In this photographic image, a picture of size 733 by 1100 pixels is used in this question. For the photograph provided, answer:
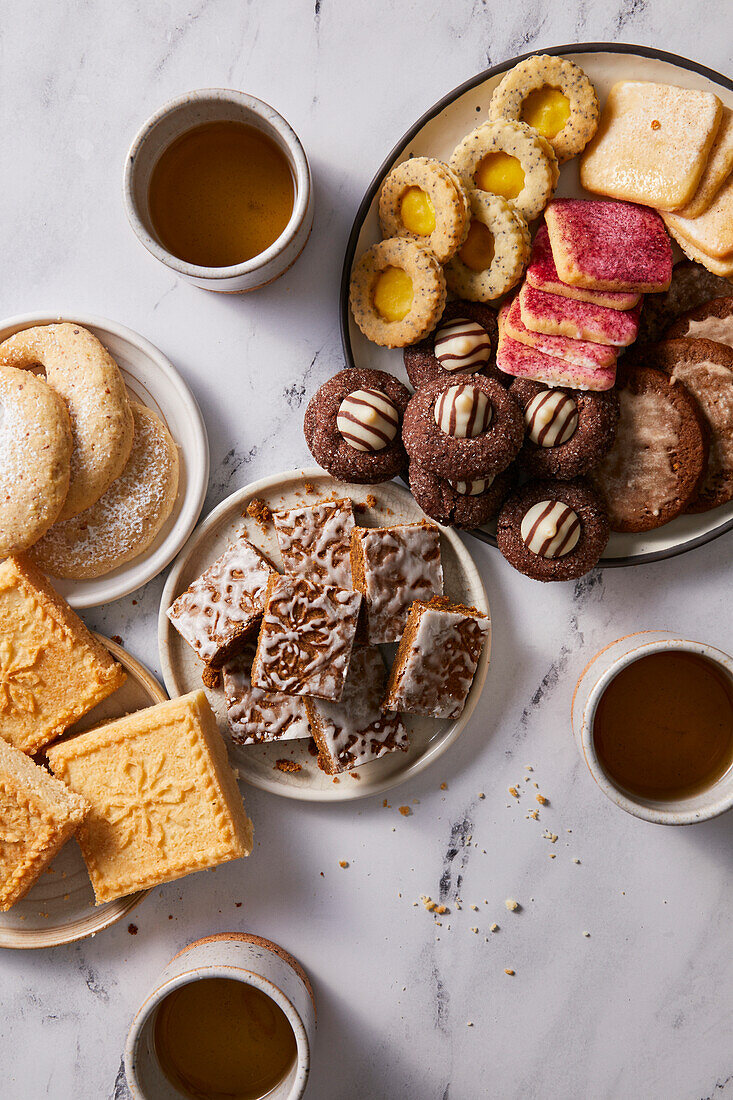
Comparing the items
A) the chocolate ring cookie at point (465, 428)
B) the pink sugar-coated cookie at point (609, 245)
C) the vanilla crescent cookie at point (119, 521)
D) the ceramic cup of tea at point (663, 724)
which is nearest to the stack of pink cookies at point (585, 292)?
the pink sugar-coated cookie at point (609, 245)

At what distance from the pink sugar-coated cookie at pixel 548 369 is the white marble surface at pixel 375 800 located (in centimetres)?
51

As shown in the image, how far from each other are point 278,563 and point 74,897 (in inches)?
43.4

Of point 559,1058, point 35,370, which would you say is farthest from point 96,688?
point 559,1058

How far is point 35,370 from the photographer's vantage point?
1893 millimetres

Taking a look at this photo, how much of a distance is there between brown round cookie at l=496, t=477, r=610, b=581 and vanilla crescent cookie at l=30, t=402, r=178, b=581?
3.00 ft

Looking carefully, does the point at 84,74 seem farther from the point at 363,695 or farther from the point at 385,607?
the point at 363,695

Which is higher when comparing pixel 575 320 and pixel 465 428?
pixel 575 320

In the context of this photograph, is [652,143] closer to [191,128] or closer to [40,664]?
[191,128]

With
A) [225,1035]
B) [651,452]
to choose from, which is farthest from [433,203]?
[225,1035]

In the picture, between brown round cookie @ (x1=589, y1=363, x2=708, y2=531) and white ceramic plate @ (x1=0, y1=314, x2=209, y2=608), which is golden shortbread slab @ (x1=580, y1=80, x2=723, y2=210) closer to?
brown round cookie @ (x1=589, y1=363, x2=708, y2=531)

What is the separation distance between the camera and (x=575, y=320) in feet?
5.47

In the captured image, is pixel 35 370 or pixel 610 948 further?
pixel 610 948

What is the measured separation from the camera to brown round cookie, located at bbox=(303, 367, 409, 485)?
5.60ft

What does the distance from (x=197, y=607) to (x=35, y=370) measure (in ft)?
2.54
